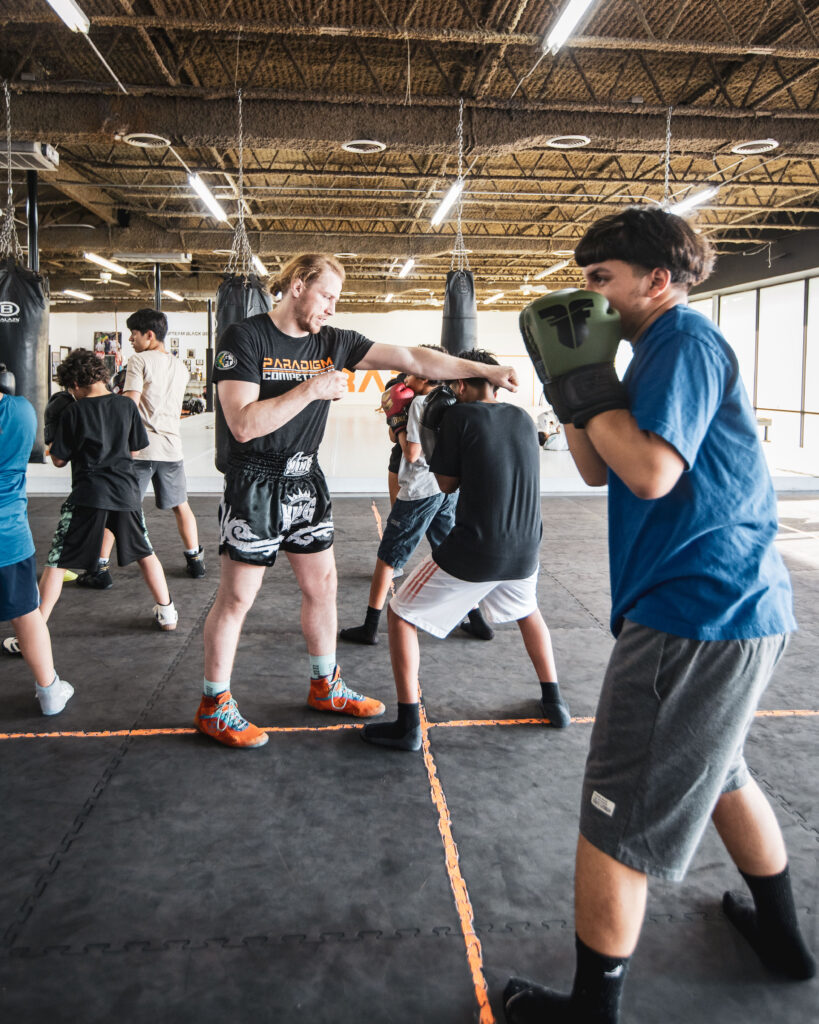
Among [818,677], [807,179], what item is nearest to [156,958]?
[818,677]

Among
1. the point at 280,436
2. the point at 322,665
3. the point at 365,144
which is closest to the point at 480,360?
the point at 280,436

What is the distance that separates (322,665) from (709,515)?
6.42ft

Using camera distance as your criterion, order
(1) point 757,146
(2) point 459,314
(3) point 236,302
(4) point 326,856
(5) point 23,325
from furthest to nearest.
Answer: (1) point 757,146 → (2) point 459,314 → (3) point 236,302 → (5) point 23,325 → (4) point 326,856

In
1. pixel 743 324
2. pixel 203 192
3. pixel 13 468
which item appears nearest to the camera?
pixel 13 468

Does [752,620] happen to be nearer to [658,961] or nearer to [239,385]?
[658,961]

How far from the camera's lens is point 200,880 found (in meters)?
1.97

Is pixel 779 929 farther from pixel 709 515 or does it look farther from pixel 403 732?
pixel 403 732

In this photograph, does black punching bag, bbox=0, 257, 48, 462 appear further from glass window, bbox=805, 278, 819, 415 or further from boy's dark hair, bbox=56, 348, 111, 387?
glass window, bbox=805, 278, 819, 415

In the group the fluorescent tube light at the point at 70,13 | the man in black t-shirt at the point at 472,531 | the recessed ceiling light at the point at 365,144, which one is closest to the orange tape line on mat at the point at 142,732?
the man in black t-shirt at the point at 472,531

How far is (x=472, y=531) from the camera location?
2.60 metres

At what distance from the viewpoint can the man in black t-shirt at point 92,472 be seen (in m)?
3.60

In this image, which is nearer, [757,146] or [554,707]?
[554,707]

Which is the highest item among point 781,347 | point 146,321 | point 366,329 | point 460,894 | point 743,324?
point 366,329

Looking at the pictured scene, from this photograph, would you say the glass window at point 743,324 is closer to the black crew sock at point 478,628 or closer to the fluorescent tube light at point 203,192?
the fluorescent tube light at point 203,192
